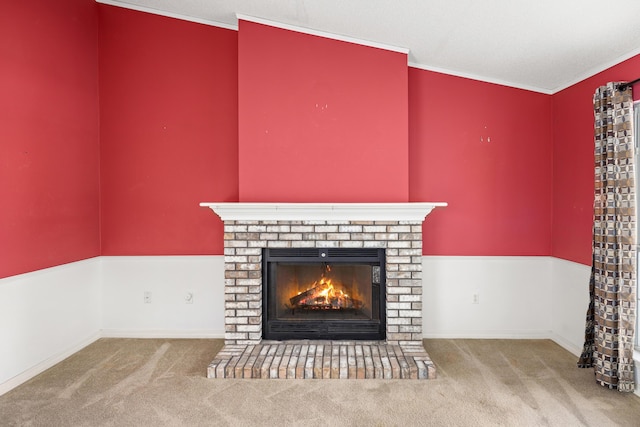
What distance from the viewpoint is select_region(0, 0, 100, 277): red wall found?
2.67 metres

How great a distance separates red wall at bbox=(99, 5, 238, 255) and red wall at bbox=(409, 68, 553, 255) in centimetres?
180

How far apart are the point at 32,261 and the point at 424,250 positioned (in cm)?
324

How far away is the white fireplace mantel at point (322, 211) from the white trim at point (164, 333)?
4.03 feet

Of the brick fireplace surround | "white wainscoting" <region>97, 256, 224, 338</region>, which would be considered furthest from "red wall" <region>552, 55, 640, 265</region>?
"white wainscoting" <region>97, 256, 224, 338</region>

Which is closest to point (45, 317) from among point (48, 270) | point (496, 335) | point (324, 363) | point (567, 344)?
point (48, 270)

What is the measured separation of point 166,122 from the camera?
3.60 metres

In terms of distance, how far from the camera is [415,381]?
269 centimetres

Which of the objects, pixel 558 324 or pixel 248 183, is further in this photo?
pixel 558 324

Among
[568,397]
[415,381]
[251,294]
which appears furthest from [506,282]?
[251,294]

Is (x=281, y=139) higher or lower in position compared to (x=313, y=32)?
lower

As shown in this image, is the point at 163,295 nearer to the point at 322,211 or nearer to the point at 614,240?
the point at 322,211

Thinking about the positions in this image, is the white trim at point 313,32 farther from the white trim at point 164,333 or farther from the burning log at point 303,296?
the white trim at point 164,333

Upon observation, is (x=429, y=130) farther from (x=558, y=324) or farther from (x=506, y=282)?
(x=558, y=324)

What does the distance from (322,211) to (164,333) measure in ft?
6.43
